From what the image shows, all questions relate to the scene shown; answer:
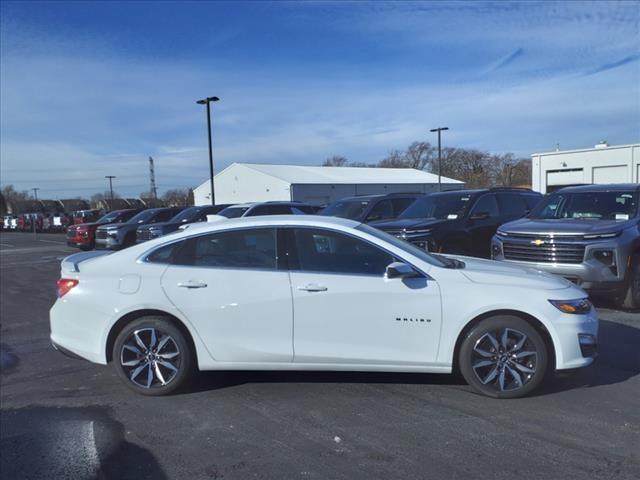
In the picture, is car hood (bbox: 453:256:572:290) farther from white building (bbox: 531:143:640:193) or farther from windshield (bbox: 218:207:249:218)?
white building (bbox: 531:143:640:193)

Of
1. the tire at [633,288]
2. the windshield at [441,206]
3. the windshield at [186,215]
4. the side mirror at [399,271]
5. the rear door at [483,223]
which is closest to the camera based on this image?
the side mirror at [399,271]

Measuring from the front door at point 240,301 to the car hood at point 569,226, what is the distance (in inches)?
196

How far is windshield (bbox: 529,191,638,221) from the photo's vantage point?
28.4 ft

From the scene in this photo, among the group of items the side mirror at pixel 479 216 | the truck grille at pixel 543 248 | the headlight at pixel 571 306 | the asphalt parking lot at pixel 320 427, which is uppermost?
the side mirror at pixel 479 216

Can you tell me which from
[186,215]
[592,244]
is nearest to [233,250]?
[592,244]

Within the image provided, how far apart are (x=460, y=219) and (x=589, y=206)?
2362mm

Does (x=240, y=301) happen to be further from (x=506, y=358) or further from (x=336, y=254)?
(x=506, y=358)

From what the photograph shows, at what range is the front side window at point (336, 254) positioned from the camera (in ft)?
15.6

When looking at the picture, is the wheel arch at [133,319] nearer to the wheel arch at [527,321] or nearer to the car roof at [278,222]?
the car roof at [278,222]

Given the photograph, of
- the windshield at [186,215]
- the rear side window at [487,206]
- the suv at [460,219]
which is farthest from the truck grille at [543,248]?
the windshield at [186,215]

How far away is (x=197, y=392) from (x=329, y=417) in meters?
1.33

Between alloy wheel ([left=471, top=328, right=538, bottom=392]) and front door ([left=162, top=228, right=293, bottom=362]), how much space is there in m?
1.60

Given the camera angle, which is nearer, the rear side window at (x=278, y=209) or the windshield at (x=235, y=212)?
the rear side window at (x=278, y=209)

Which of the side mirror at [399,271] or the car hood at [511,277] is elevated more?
the side mirror at [399,271]
